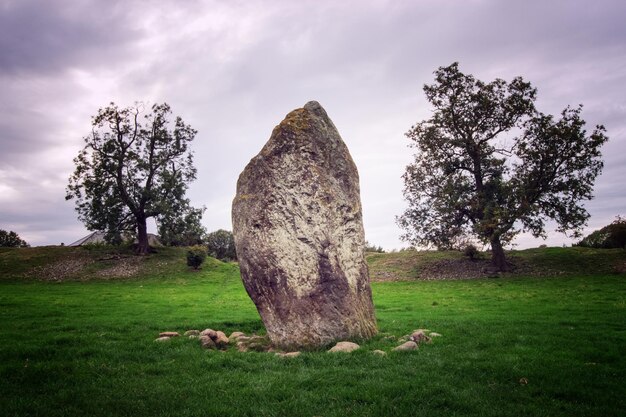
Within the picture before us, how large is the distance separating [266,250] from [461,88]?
32.8 m

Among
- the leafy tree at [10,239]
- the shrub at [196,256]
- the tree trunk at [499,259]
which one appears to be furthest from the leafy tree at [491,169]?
the leafy tree at [10,239]

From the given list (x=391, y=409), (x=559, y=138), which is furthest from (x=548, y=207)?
(x=391, y=409)

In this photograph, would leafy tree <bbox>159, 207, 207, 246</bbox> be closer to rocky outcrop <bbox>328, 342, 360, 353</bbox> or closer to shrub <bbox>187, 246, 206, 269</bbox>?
shrub <bbox>187, 246, 206, 269</bbox>

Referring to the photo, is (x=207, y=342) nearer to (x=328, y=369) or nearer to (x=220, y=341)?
(x=220, y=341)

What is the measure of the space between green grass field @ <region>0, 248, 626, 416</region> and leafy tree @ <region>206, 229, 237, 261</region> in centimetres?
5098

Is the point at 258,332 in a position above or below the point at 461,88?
below

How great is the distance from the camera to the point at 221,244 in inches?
2803

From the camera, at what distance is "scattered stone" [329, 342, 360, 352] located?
10.4m

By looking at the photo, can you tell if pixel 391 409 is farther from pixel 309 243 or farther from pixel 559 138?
pixel 559 138

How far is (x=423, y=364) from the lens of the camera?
9203 mm

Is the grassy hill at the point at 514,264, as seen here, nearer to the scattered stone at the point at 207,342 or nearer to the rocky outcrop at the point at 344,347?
the rocky outcrop at the point at 344,347

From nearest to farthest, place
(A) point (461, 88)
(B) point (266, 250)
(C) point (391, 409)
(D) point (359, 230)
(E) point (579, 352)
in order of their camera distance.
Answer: (C) point (391, 409) < (E) point (579, 352) < (B) point (266, 250) < (D) point (359, 230) < (A) point (461, 88)

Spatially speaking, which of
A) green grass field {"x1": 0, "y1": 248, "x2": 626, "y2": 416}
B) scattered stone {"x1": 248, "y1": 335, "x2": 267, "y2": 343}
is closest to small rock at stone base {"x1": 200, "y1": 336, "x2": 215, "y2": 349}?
green grass field {"x1": 0, "y1": 248, "x2": 626, "y2": 416}

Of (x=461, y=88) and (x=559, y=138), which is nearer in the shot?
(x=559, y=138)
